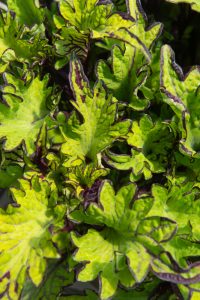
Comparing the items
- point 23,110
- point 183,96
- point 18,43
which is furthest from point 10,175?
point 183,96

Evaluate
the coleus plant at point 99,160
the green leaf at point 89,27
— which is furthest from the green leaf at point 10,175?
the green leaf at point 89,27

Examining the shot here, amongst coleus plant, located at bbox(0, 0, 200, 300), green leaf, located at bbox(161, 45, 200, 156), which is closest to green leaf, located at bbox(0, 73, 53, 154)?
coleus plant, located at bbox(0, 0, 200, 300)

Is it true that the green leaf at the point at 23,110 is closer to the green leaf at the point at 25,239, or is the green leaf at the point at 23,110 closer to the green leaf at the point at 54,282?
the green leaf at the point at 25,239

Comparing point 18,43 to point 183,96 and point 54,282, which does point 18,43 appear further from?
point 54,282

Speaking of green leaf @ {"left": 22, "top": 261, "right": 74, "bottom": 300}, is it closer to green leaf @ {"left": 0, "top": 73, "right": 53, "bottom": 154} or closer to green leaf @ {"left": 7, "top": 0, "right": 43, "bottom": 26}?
green leaf @ {"left": 0, "top": 73, "right": 53, "bottom": 154}

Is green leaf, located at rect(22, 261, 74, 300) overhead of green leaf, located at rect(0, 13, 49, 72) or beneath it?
beneath

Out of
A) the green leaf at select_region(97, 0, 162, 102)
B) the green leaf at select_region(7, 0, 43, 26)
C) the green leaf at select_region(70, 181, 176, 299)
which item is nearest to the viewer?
the green leaf at select_region(70, 181, 176, 299)

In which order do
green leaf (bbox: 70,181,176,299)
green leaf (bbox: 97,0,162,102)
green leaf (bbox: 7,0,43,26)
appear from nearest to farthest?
green leaf (bbox: 70,181,176,299) → green leaf (bbox: 97,0,162,102) → green leaf (bbox: 7,0,43,26)
